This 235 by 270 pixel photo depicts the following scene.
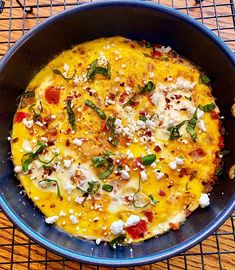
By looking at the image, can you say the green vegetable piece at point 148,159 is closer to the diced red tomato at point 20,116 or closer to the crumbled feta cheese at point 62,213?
the crumbled feta cheese at point 62,213

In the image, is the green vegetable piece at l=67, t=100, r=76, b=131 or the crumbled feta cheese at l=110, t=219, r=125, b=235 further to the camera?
the green vegetable piece at l=67, t=100, r=76, b=131

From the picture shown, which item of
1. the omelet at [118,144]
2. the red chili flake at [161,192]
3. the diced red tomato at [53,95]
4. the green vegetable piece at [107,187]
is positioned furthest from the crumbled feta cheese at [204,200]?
the diced red tomato at [53,95]

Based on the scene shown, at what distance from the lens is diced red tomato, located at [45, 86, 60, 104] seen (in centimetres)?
235

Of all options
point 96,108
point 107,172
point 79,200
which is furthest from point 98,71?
point 79,200

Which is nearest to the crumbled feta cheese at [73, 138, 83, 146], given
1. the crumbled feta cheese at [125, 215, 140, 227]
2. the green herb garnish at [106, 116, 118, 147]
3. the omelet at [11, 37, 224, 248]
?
the omelet at [11, 37, 224, 248]

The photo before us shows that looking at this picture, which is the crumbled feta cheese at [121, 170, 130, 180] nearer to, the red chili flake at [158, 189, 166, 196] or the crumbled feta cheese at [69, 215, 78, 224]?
the red chili flake at [158, 189, 166, 196]

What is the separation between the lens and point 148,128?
89.4 inches

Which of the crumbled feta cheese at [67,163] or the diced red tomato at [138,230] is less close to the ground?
the crumbled feta cheese at [67,163]

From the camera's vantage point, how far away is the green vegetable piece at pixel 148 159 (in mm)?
2221

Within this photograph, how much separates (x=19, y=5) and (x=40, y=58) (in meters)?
0.41

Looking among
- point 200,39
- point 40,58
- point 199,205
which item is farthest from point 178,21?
point 199,205

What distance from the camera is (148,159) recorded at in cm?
222

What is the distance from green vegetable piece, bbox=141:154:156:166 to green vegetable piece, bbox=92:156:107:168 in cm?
15

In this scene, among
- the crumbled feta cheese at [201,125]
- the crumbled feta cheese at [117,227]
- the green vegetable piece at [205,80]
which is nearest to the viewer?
the crumbled feta cheese at [117,227]
